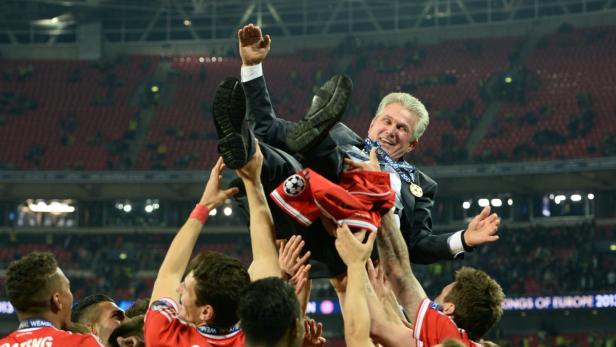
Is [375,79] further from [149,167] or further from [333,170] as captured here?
[333,170]

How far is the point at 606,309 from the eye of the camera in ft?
90.4

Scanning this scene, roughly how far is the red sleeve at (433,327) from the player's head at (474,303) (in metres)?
0.12

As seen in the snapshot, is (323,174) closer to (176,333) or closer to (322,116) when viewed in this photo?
(322,116)

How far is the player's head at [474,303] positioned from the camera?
5215 millimetres

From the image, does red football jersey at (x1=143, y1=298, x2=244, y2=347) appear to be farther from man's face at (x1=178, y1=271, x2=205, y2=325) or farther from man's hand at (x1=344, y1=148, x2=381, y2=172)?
man's hand at (x1=344, y1=148, x2=381, y2=172)

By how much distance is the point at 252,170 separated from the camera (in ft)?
16.5

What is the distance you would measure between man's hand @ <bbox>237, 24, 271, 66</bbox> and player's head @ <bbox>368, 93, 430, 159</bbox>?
1.61 meters

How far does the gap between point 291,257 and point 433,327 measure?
79 cm

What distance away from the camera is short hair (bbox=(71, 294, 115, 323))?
590 cm

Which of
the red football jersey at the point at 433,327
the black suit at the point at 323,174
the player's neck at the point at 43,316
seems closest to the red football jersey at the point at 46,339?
the player's neck at the point at 43,316

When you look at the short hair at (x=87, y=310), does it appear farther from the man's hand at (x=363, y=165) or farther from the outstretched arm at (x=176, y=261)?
the man's hand at (x=363, y=165)

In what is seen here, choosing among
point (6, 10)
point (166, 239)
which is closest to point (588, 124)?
point (166, 239)

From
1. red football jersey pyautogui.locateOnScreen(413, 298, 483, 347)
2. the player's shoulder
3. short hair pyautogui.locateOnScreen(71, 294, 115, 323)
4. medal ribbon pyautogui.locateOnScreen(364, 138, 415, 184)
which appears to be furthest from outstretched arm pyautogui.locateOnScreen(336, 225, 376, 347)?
the player's shoulder

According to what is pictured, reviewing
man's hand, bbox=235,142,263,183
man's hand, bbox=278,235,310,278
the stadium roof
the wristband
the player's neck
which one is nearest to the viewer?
the player's neck
